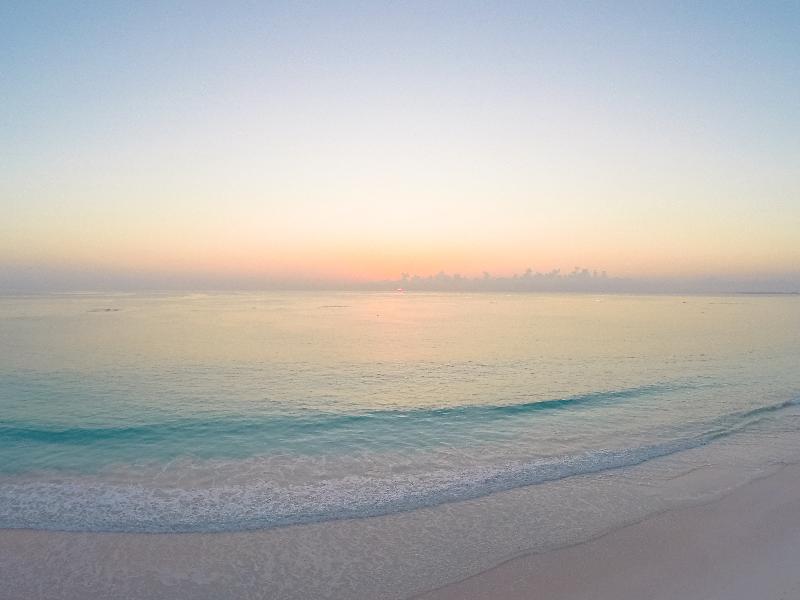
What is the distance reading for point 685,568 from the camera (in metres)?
10.1

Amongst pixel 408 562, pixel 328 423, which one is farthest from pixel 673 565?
pixel 328 423

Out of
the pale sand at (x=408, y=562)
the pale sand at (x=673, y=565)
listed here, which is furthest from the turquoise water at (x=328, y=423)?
the pale sand at (x=673, y=565)


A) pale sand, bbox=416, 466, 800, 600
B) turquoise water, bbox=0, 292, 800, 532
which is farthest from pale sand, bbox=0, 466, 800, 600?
turquoise water, bbox=0, 292, 800, 532

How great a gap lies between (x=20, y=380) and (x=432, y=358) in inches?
1080

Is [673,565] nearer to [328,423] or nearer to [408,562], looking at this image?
[408,562]

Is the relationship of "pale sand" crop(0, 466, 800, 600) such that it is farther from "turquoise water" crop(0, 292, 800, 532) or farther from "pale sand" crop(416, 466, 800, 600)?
"turquoise water" crop(0, 292, 800, 532)

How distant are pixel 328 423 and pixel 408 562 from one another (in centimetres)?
1186

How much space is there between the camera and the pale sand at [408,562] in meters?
9.53

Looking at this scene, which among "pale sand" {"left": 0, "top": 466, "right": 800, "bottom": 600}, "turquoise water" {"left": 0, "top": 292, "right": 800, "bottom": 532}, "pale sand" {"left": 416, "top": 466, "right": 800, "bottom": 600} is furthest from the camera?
"turquoise water" {"left": 0, "top": 292, "right": 800, "bottom": 532}

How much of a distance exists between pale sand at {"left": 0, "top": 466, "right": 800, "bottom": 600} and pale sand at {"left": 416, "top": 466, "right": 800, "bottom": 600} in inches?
0.9

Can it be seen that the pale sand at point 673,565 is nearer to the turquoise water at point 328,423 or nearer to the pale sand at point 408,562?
the pale sand at point 408,562

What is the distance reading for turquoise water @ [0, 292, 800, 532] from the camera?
14445 millimetres

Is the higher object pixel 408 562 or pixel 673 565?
pixel 673 565

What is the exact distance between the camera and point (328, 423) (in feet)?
72.4
